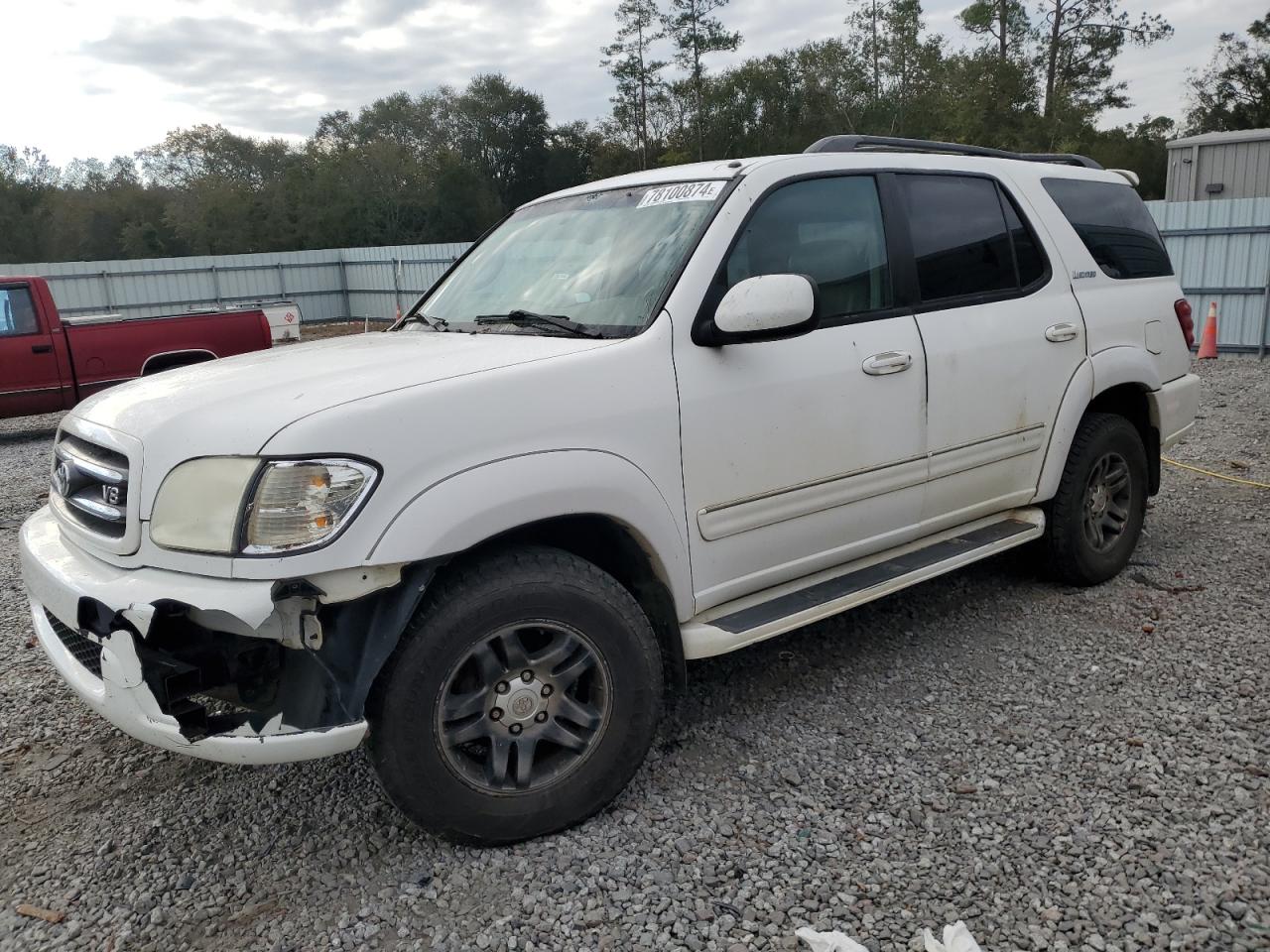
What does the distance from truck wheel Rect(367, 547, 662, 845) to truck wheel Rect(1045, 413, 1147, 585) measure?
247 centimetres

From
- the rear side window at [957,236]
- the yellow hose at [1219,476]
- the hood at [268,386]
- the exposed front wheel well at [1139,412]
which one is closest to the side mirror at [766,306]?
the hood at [268,386]

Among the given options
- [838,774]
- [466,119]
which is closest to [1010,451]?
[838,774]

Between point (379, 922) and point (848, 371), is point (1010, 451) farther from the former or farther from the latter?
point (379, 922)

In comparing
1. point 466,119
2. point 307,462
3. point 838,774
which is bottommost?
point 838,774

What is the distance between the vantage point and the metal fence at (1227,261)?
1305 cm

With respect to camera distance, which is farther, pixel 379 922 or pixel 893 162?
pixel 893 162

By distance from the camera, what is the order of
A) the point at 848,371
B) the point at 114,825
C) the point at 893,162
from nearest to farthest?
the point at 114,825 < the point at 848,371 < the point at 893,162

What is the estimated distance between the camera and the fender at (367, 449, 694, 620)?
94.1 inches

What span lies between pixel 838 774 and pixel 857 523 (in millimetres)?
897

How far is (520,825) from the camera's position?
8.85ft

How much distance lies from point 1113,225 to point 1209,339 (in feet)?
31.9

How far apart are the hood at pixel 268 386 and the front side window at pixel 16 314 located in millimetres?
8919

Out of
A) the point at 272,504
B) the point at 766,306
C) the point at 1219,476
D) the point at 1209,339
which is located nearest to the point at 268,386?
the point at 272,504

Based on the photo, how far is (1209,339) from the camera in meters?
12.7
